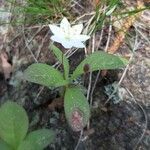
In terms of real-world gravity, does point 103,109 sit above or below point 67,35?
below

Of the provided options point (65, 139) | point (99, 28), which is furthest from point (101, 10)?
point (65, 139)

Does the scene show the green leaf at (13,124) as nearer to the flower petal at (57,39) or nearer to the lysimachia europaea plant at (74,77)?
the lysimachia europaea plant at (74,77)

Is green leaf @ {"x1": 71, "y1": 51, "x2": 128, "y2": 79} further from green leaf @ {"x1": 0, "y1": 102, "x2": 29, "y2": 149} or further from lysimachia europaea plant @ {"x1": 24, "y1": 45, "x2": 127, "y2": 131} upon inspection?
green leaf @ {"x1": 0, "y1": 102, "x2": 29, "y2": 149}

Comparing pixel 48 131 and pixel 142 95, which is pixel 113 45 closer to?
pixel 142 95

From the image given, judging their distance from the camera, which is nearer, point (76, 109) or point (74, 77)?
point (76, 109)

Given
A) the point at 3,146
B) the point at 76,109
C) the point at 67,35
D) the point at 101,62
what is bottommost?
the point at 3,146

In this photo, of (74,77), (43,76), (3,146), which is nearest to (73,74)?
(74,77)

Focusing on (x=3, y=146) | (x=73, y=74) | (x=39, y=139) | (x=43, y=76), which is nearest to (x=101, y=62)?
(x=73, y=74)

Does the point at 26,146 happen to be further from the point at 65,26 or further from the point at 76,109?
the point at 65,26
